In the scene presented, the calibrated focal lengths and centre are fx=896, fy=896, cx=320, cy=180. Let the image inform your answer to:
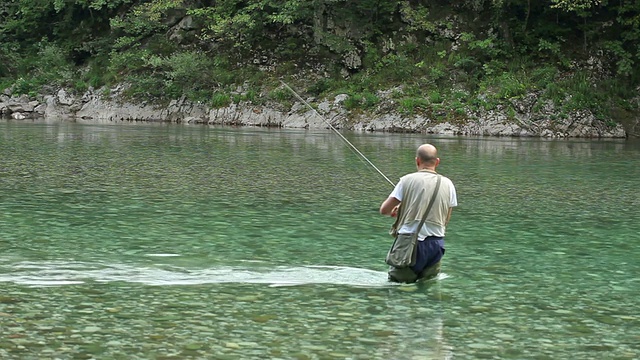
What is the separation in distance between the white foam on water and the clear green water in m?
0.04

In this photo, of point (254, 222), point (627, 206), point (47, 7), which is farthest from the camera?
point (47, 7)

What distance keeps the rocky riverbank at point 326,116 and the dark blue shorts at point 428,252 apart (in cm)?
2641

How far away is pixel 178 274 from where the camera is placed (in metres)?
8.73

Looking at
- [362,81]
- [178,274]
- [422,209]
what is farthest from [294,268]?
[362,81]

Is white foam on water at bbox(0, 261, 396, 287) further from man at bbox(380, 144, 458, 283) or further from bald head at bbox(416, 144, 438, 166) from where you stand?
bald head at bbox(416, 144, 438, 166)

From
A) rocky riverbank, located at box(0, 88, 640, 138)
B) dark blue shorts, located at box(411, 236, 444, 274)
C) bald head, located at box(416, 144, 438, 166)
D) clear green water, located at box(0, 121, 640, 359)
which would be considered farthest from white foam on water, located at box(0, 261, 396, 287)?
rocky riverbank, located at box(0, 88, 640, 138)

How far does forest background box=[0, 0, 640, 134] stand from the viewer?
3625cm

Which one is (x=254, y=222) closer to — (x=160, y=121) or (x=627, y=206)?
(x=627, y=206)

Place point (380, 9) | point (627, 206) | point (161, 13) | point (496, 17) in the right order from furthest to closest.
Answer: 1. point (161, 13)
2. point (380, 9)
3. point (496, 17)
4. point (627, 206)

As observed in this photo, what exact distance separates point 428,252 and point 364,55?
32934mm

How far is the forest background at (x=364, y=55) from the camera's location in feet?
119

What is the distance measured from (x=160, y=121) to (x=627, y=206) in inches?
1205

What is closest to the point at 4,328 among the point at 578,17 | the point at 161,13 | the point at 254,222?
the point at 254,222

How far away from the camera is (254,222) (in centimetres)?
1216
